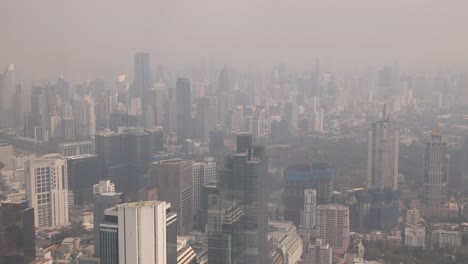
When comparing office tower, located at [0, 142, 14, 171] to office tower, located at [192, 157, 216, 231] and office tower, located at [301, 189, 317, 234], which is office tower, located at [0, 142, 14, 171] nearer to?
office tower, located at [192, 157, 216, 231]

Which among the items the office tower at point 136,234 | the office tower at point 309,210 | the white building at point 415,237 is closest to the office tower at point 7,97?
the office tower at point 136,234

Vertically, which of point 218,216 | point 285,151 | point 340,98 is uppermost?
point 340,98

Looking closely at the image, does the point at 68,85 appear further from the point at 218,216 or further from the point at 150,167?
the point at 218,216

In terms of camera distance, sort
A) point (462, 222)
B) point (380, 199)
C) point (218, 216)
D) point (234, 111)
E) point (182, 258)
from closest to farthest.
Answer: point (182, 258) < point (218, 216) < point (462, 222) < point (380, 199) < point (234, 111)

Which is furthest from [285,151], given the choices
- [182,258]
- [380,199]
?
[182,258]

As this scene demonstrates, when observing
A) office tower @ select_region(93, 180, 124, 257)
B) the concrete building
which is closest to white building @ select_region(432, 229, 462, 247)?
the concrete building

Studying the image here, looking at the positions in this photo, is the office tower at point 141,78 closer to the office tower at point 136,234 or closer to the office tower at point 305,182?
the office tower at point 305,182

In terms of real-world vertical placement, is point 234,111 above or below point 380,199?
above
